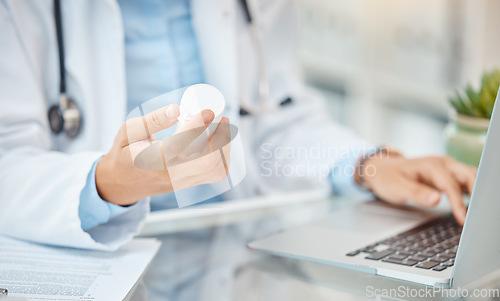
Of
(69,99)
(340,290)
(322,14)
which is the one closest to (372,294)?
(340,290)

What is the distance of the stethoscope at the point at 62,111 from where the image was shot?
64 cm

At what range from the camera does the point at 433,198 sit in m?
0.65

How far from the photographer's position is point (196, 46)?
0.74 meters

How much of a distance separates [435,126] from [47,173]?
2.38m

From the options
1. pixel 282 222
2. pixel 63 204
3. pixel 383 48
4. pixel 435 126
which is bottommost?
pixel 435 126

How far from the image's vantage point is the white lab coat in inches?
20.5

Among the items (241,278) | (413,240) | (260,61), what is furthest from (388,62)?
(241,278)

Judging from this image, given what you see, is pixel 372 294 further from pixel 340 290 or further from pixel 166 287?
pixel 166 287

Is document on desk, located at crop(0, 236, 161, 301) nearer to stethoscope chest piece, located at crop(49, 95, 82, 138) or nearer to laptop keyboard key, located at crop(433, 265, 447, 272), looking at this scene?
stethoscope chest piece, located at crop(49, 95, 82, 138)

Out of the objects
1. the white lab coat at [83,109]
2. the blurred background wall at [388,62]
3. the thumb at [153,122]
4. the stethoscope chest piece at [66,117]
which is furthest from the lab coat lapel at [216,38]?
the blurred background wall at [388,62]

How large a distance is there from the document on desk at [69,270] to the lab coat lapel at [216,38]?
280mm

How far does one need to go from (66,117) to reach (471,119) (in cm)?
58

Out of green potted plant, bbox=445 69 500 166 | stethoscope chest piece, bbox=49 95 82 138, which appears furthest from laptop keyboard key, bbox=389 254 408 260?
stethoscope chest piece, bbox=49 95 82 138

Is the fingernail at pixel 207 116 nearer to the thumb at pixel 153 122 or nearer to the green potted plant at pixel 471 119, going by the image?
the thumb at pixel 153 122
